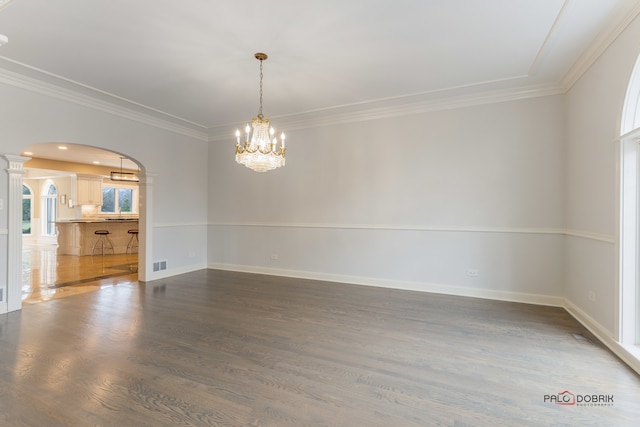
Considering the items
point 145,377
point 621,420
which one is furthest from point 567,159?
point 145,377

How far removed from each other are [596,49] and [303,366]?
418 cm

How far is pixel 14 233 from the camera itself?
390 centimetres

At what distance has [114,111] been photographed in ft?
16.4

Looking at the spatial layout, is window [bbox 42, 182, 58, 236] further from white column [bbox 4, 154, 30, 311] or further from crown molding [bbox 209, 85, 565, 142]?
crown molding [bbox 209, 85, 565, 142]

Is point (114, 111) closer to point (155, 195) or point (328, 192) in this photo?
point (155, 195)

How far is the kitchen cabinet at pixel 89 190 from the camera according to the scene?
1021 cm

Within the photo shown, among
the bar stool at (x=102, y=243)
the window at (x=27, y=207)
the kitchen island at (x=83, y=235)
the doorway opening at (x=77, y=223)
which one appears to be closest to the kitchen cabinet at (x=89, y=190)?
the doorway opening at (x=77, y=223)

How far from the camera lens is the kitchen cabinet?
33.5 ft

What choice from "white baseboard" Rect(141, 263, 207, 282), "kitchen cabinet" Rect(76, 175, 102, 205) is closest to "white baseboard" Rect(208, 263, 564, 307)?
"white baseboard" Rect(141, 263, 207, 282)

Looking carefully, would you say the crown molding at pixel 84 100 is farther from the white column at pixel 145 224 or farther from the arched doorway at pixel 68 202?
the white column at pixel 145 224

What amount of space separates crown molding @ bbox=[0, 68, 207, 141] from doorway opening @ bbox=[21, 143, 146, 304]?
75 centimetres

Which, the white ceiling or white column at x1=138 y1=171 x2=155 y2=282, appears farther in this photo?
white column at x1=138 y1=171 x2=155 y2=282

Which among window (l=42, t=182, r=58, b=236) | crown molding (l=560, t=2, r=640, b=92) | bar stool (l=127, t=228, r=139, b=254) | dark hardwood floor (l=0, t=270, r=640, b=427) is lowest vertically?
dark hardwood floor (l=0, t=270, r=640, b=427)

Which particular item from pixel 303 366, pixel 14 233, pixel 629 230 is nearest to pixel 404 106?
pixel 629 230
